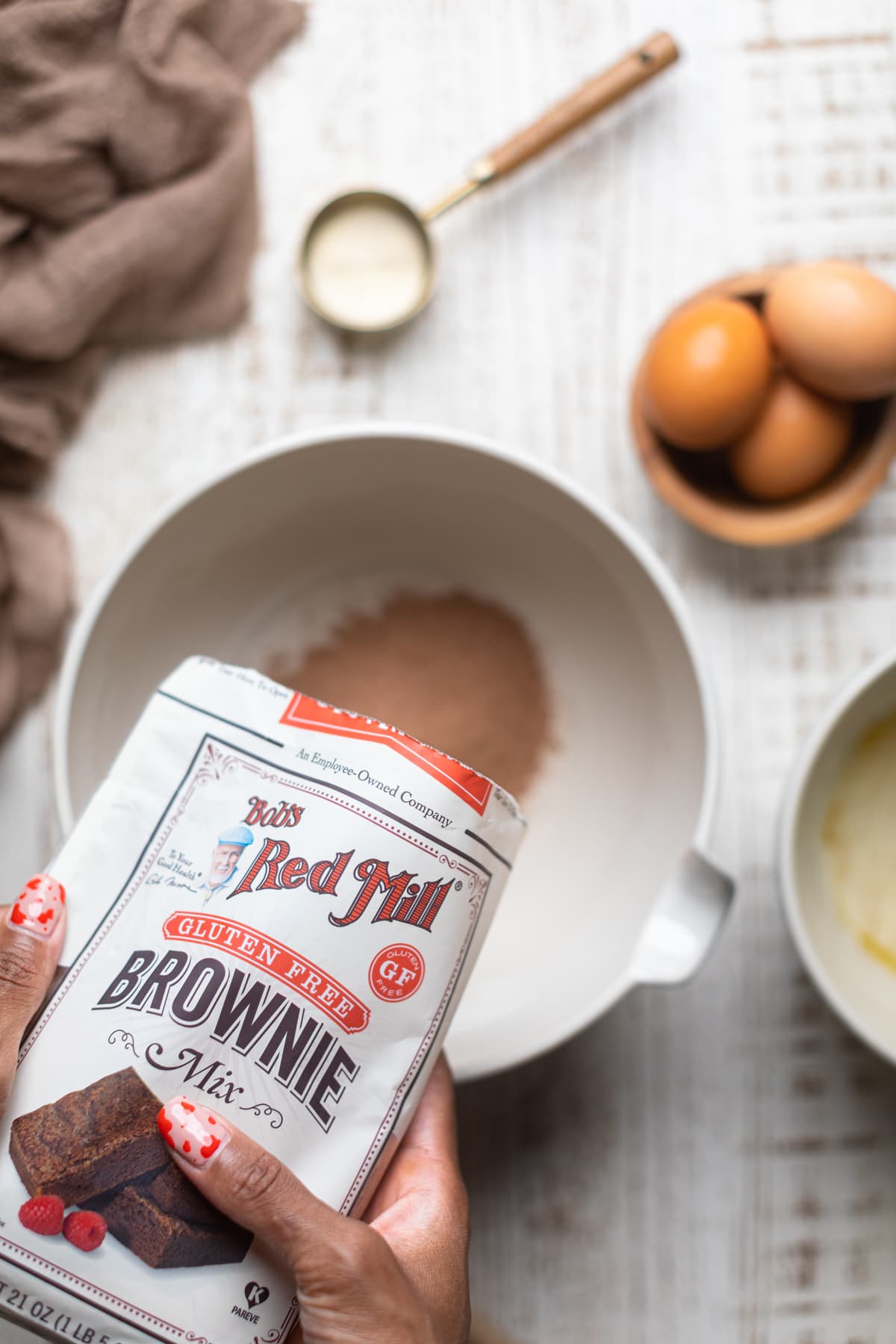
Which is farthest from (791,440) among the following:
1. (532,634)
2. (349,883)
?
(349,883)

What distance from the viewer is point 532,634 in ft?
3.14

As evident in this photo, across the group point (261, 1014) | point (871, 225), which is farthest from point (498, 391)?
point (261, 1014)

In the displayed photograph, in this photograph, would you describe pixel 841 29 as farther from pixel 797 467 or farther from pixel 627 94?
pixel 797 467

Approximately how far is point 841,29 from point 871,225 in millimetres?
193

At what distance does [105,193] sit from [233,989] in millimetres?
732

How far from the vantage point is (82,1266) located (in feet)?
1.59

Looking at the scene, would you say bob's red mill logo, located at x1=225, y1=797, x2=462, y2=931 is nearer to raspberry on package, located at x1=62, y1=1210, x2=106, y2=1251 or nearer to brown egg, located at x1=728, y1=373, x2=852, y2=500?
raspberry on package, located at x1=62, y1=1210, x2=106, y2=1251

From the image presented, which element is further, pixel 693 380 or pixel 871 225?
A: pixel 871 225

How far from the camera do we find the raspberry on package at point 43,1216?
1.59 ft

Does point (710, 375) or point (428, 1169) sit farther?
point (710, 375)

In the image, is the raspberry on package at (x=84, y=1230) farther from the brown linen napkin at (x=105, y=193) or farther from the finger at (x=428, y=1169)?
the brown linen napkin at (x=105, y=193)

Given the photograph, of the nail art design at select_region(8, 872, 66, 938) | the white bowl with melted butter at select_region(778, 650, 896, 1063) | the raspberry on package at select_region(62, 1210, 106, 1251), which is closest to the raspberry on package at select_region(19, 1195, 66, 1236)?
the raspberry on package at select_region(62, 1210, 106, 1251)

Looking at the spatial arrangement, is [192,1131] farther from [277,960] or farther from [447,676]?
[447,676]

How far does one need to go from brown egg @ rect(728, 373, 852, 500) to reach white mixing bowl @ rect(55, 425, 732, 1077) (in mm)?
158
